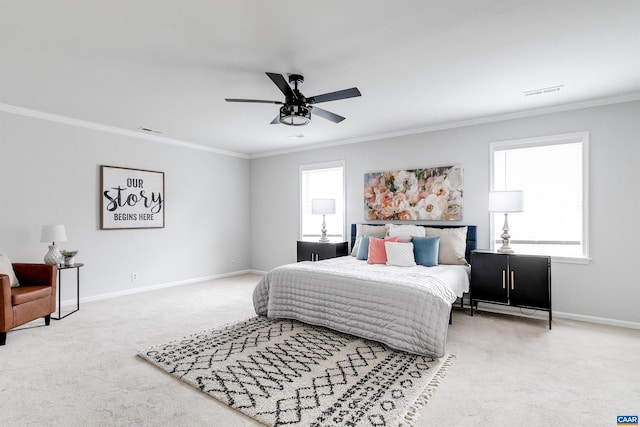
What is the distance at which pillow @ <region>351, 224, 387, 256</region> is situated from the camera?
16.9 ft

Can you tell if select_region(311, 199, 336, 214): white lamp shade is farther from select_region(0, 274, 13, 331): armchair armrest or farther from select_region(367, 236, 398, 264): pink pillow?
select_region(0, 274, 13, 331): armchair armrest

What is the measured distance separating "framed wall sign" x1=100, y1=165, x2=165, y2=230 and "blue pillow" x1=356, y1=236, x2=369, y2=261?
11.0ft

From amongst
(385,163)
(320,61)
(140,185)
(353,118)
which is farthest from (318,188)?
(320,61)

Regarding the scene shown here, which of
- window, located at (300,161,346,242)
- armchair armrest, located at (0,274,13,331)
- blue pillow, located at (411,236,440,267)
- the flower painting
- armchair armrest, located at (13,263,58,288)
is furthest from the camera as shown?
window, located at (300,161,346,242)

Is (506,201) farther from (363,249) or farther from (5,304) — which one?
(5,304)

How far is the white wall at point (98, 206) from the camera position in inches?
166

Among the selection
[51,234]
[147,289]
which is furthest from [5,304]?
[147,289]

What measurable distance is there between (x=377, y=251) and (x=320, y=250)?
1386 millimetres

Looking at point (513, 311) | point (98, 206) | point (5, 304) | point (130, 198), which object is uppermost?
point (130, 198)

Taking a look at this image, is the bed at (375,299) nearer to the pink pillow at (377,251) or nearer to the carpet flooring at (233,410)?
the pink pillow at (377,251)

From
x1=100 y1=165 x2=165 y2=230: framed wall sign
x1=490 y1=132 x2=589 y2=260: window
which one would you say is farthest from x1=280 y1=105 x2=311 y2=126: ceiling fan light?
x1=100 y1=165 x2=165 y2=230: framed wall sign

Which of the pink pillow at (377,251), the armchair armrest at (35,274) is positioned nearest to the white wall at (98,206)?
the armchair armrest at (35,274)

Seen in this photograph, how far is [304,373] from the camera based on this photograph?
2.58 m

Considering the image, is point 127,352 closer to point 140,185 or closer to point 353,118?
point 140,185
